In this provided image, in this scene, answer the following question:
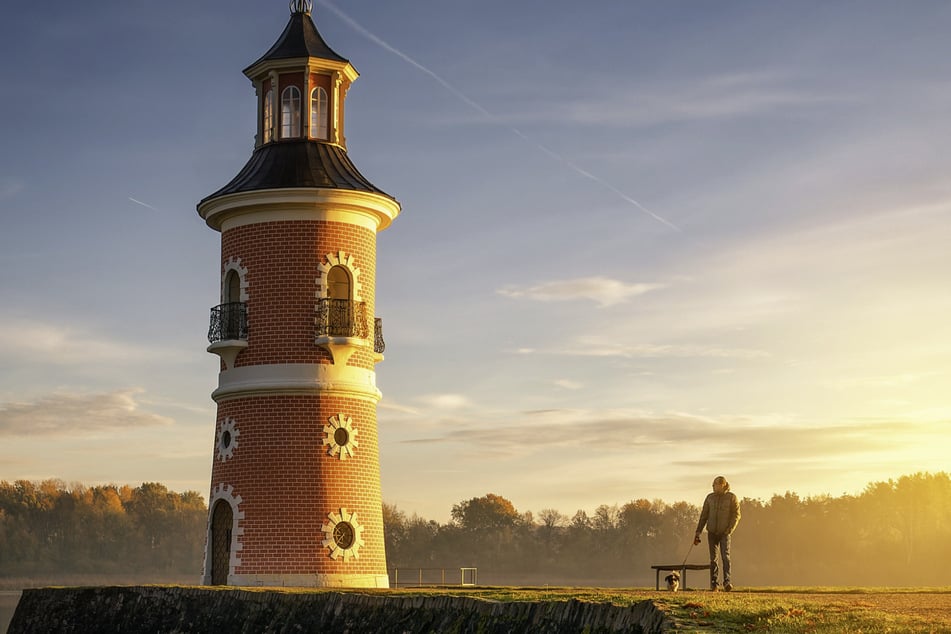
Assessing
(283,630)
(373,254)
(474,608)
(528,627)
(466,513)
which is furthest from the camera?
(466,513)

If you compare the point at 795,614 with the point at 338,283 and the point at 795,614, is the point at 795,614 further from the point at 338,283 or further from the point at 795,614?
the point at 338,283

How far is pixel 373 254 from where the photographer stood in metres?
34.2

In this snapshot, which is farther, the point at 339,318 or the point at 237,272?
the point at 237,272

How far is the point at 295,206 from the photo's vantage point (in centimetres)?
3272

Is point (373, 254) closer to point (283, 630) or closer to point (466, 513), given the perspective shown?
point (283, 630)

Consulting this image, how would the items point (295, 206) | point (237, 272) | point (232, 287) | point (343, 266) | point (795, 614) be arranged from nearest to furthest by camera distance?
point (795, 614), point (295, 206), point (343, 266), point (237, 272), point (232, 287)

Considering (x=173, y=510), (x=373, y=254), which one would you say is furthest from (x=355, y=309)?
(x=173, y=510)

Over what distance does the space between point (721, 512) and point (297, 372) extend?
1096 centimetres

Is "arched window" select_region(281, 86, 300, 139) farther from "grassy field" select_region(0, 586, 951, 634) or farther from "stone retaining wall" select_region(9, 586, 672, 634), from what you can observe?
"grassy field" select_region(0, 586, 951, 634)

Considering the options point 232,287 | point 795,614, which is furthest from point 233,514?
point 795,614

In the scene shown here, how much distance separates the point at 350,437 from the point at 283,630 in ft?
30.6

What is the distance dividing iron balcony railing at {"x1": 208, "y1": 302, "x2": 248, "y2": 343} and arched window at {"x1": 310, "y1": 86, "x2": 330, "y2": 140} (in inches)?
187

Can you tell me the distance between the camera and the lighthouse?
104ft

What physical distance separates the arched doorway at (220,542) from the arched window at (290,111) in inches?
351
